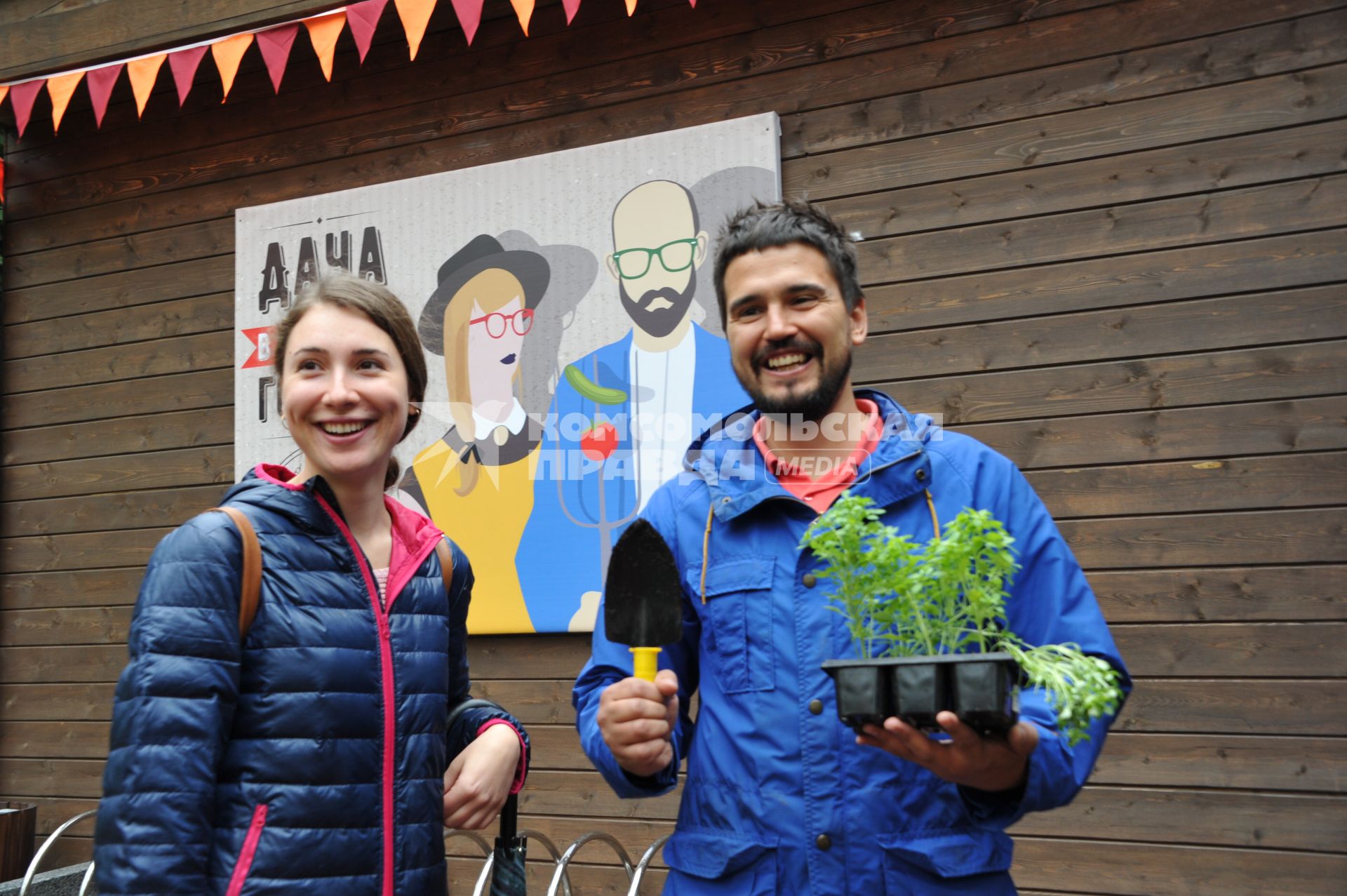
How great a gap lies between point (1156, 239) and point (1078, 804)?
186cm

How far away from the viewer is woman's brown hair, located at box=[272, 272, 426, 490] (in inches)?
72.7

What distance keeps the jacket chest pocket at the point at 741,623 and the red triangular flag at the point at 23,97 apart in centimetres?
484

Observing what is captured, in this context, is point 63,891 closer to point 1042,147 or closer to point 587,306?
point 587,306

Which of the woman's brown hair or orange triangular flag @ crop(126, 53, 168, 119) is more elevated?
orange triangular flag @ crop(126, 53, 168, 119)

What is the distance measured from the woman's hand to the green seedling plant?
659 millimetres

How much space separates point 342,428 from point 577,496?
97.5 inches

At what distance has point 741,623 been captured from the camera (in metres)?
1.70

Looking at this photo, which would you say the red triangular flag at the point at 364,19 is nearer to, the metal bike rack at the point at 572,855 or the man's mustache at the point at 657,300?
the man's mustache at the point at 657,300

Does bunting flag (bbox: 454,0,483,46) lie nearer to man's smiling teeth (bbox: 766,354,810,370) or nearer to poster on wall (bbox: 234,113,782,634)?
poster on wall (bbox: 234,113,782,634)

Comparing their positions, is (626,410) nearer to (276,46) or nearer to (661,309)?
(661,309)

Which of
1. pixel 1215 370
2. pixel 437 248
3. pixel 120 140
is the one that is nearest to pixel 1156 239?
pixel 1215 370

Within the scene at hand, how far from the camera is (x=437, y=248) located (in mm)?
4625

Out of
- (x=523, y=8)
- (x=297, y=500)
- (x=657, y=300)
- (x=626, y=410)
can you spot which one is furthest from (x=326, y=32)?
(x=297, y=500)

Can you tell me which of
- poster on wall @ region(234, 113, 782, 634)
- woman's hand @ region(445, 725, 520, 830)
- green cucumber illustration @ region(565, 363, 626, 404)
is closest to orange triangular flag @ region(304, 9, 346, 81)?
poster on wall @ region(234, 113, 782, 634)
